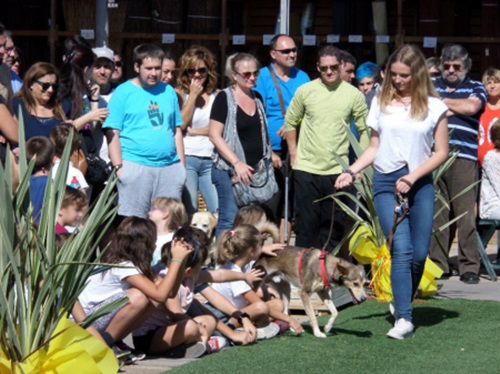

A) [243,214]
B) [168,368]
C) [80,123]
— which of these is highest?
[80,123]

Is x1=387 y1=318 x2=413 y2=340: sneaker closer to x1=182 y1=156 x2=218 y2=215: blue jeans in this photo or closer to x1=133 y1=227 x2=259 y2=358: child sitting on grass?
x1=133 y1=227 x2=259 y2=358: child sitting on grass

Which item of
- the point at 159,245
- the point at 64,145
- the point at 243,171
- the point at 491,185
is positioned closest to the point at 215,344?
the point at 159,245

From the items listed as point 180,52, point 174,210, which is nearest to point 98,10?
point 180,52

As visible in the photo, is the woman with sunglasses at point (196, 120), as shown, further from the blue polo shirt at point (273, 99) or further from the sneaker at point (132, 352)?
the sneaker at point (132, 352)

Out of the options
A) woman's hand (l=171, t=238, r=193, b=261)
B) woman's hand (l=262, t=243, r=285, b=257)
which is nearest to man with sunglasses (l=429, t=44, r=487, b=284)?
woman's hand (l=262, t=243, r=285, b=257)

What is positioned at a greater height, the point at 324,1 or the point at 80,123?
the point at 324,1

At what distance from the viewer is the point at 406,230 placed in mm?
7336

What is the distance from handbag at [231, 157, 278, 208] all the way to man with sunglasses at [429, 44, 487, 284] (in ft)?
5.48

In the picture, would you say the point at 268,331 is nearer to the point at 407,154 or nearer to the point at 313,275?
the point at 313,275

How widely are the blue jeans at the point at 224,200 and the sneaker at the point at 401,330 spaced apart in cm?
224

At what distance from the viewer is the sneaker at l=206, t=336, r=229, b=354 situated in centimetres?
696

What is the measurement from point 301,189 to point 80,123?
A: 195 centimetres

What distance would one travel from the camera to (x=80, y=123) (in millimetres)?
8438

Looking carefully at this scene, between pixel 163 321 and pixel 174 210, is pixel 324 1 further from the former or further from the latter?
pixel 163 321
